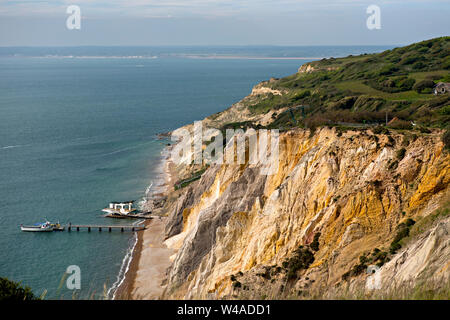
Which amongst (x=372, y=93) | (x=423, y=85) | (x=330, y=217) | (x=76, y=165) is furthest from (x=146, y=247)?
(x=423, y=85)

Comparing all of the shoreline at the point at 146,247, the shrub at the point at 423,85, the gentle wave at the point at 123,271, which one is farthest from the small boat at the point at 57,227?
the shrub at the point at 423,85

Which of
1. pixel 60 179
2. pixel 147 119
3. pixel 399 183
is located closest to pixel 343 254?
pixel 399 183

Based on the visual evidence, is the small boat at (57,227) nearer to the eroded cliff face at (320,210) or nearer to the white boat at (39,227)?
the white boat at (39,227)

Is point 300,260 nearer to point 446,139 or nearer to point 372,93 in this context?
point 446,139

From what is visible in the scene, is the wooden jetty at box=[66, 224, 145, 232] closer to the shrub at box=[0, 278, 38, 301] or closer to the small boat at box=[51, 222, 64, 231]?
the small boat at box=[51, 222, 64, 231]
